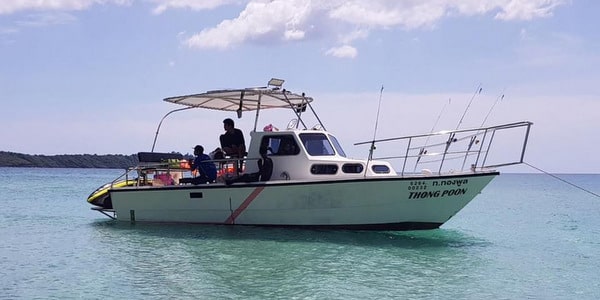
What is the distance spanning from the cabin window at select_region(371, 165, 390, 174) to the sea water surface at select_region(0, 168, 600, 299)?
59.9 inches

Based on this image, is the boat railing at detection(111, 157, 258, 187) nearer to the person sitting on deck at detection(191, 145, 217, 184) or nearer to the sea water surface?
the person sitting on deck at detection(191, 145, 217, 184)

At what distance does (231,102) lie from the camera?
17922 mm

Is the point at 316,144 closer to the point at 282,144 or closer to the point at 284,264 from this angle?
the point at 282,144

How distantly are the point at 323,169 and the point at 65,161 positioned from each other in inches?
6167

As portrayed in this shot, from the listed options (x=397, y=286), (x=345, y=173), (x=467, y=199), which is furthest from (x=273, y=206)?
(x=397, y=286)

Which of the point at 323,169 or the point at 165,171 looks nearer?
the point at 323,169

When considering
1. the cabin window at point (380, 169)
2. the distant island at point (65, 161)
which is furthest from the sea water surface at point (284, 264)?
the distant island at point (65, 161)

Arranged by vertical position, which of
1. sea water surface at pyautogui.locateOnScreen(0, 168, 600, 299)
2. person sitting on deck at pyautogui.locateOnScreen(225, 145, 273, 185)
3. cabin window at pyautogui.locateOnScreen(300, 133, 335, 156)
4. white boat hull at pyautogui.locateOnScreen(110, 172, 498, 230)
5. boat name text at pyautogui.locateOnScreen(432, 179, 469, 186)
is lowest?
sea water surface at pyautogui.locateOnScreen(0, 168, 600, 299)

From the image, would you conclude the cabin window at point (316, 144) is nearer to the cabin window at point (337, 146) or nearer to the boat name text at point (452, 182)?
the cabin window at point (337, 146)

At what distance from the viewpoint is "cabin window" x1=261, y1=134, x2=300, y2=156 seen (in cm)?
1559

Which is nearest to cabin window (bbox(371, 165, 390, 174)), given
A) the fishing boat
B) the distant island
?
the fishing boat

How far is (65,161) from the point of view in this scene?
16012cm

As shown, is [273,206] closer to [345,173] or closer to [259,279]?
[345,173]

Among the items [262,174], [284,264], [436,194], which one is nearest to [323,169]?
[262,174]
